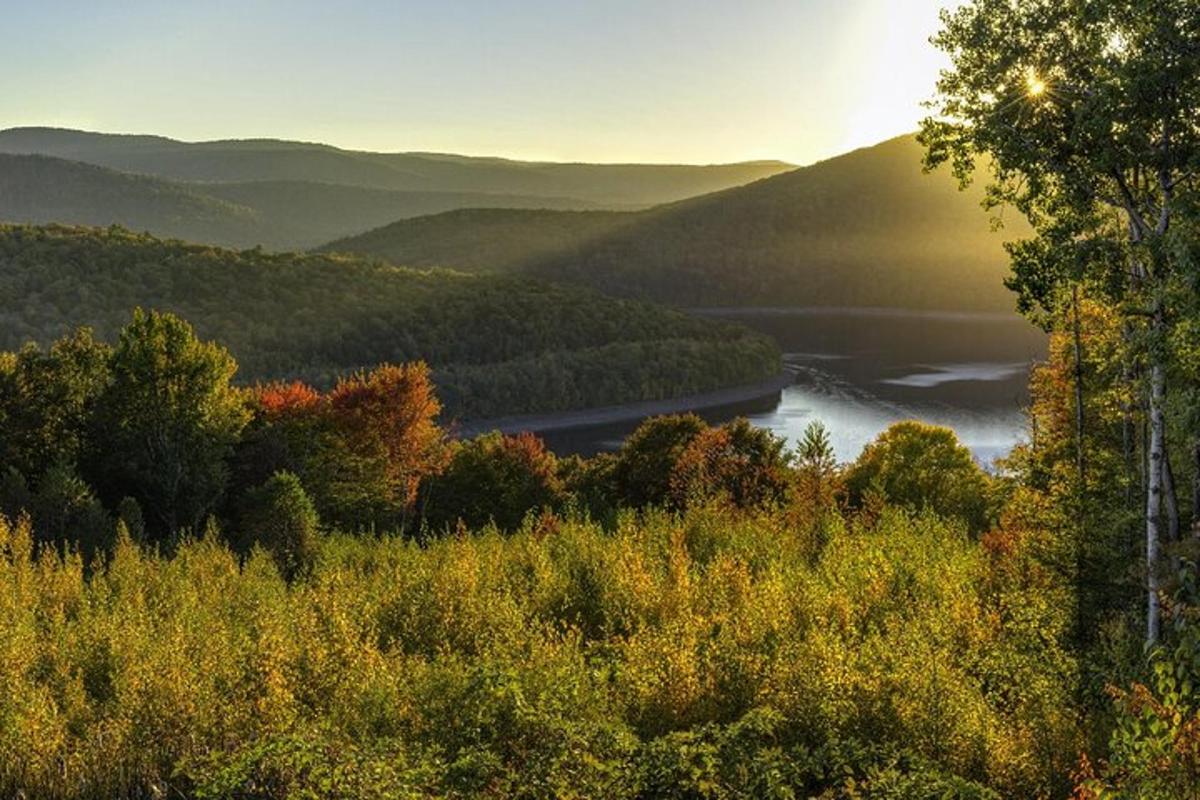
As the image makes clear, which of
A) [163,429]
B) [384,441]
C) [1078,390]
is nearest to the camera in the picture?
[1078,390]

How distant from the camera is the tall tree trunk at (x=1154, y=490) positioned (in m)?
16.0

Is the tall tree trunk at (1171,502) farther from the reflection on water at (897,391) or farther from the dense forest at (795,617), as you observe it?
the reflection on water at (897,391)

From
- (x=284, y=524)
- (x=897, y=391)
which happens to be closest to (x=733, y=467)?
(x=284, y=524)

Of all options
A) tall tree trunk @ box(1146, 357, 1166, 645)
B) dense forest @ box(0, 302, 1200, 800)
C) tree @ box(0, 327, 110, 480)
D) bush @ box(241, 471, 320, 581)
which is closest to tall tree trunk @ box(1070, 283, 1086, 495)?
dense forest @ box(0, 302, 1200, 800)

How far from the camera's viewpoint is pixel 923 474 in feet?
153

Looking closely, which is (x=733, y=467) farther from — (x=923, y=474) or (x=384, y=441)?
(x=384, y=441)

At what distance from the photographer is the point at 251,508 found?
111ft

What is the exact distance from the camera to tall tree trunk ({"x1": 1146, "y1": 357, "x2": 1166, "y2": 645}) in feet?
52.6

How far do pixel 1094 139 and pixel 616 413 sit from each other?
382ft

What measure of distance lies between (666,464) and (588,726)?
35.3 m

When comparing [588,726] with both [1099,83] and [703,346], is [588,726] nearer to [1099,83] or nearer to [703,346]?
[1099,83]

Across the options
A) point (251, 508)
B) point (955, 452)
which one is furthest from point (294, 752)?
point (955, 452)

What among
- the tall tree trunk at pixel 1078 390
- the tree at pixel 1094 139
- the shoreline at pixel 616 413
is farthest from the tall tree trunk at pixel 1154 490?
the shoreline at pixel 616 413

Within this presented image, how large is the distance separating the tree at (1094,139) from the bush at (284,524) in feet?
63.5
